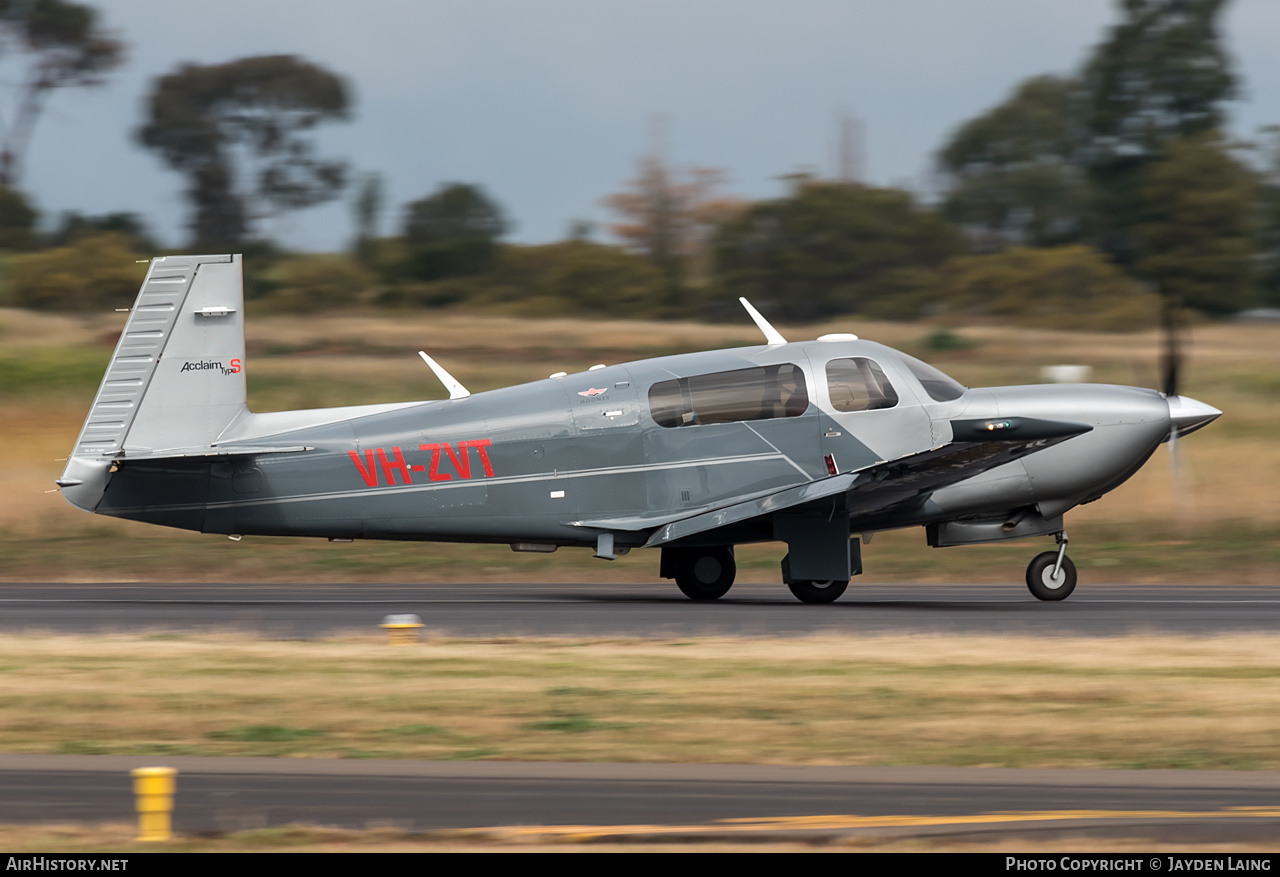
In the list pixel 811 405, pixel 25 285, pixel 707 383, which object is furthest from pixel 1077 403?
pixel 25 285

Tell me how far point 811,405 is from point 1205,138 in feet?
194

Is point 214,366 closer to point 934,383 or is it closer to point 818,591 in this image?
point 818,591

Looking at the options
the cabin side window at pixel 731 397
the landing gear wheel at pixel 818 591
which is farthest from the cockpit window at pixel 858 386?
the landing gear wheel at pixel 818 591

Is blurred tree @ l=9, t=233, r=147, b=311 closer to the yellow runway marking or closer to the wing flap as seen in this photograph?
the wing flap

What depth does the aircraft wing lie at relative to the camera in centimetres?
1393

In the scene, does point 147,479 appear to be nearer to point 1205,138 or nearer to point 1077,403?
point 1077,403

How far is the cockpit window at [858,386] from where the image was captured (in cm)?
1540

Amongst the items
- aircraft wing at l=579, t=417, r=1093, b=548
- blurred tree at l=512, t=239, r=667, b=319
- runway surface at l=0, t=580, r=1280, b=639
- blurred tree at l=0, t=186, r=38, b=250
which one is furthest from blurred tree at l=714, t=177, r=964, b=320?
aircraft wing at l=579, t=417, r=1093, b=548

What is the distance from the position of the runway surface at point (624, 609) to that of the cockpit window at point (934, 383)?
222 cm

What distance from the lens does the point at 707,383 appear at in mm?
15516

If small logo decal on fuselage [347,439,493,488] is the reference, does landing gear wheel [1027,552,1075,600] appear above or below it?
below

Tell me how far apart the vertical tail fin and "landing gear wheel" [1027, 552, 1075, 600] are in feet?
28.0

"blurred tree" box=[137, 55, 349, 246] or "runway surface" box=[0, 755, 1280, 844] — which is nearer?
"runway surface" box=[0, 755, 1280, 844]

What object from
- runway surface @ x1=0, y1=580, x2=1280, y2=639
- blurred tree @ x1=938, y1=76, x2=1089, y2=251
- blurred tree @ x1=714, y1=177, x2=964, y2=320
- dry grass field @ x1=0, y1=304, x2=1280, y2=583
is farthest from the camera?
blurred tree @ x1=938, y1=76, x2=1089, y2=251
